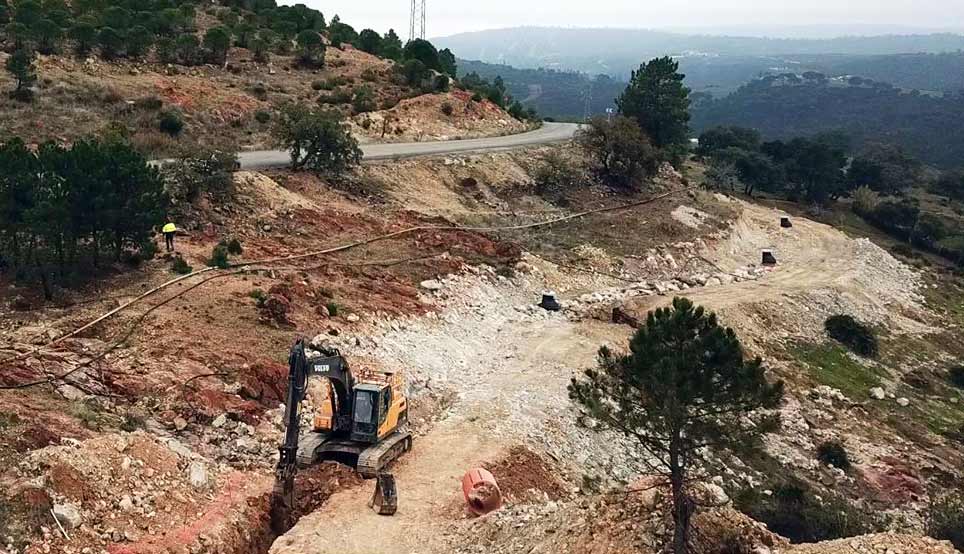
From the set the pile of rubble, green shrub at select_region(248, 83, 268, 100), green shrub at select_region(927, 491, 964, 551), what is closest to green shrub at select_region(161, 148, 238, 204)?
the pile of rubble

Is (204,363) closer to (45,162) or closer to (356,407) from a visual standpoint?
(356,407)

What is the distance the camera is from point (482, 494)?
59.8 feet

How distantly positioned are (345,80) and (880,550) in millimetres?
50860

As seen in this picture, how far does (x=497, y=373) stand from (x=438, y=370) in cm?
244

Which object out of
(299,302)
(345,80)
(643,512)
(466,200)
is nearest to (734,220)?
(466,200)

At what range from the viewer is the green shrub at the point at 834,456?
27016mm

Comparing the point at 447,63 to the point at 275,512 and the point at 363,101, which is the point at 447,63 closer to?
the point at 363,101

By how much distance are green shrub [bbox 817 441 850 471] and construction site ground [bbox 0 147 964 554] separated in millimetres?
436

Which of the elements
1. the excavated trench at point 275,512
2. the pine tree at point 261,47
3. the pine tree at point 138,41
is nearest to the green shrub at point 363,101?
the pine tree at point 261,47

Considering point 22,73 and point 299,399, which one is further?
point 22,73

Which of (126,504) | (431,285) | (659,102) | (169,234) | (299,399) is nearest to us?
(126,504)

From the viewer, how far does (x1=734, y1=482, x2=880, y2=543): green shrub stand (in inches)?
857

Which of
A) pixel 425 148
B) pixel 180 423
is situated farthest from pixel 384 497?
pixel 425 148

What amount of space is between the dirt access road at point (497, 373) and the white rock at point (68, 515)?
3946mm
